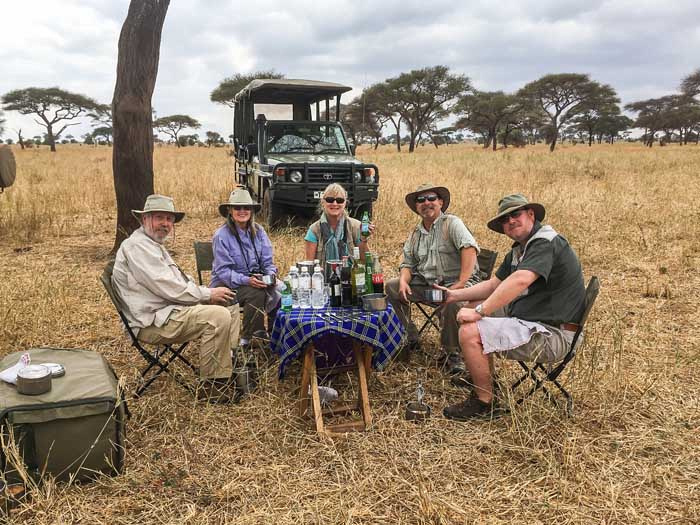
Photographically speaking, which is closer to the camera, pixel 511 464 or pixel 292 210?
pixel 511 464

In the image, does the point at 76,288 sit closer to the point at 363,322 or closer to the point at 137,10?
the point at 137,10

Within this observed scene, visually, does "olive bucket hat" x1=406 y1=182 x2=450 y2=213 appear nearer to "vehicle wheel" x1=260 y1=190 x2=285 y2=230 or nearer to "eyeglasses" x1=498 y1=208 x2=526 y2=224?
"eyeglasses" x1=498 y1=208 x2=526 y2=224

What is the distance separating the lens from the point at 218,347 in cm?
314

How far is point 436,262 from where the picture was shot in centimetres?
393

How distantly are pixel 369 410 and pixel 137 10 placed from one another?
5356mm

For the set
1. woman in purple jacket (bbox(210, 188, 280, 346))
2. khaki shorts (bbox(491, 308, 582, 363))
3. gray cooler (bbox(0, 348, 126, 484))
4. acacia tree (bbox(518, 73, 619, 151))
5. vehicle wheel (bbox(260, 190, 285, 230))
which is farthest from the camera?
acacia tree (bbox(518, 73, 619, 151))

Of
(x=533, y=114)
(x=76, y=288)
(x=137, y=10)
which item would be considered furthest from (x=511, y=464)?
(x=533, y=114)

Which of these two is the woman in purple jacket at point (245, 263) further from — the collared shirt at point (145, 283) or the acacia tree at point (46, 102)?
the acacia tree at point (46, 102)

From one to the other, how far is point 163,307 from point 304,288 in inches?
32.7

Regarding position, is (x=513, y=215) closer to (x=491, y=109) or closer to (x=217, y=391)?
(x=217, y=391)

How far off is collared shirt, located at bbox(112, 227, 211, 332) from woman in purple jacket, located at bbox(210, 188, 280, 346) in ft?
2.16

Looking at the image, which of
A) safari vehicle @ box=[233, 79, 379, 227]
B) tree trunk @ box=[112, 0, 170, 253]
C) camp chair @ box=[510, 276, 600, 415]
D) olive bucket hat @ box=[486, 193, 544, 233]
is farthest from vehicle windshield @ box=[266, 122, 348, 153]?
camp chair @ box=[510, 276, 600, 415]

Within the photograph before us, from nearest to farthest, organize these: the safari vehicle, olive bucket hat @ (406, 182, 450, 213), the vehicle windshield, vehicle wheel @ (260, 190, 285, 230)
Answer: olive bucket hat @ (406, 182, 450, 213) → the safari vehicle → vehicle wheel @ (260, 190, 285, 230) → the vehicle windshield

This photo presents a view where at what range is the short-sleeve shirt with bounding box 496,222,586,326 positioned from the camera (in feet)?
9.36
